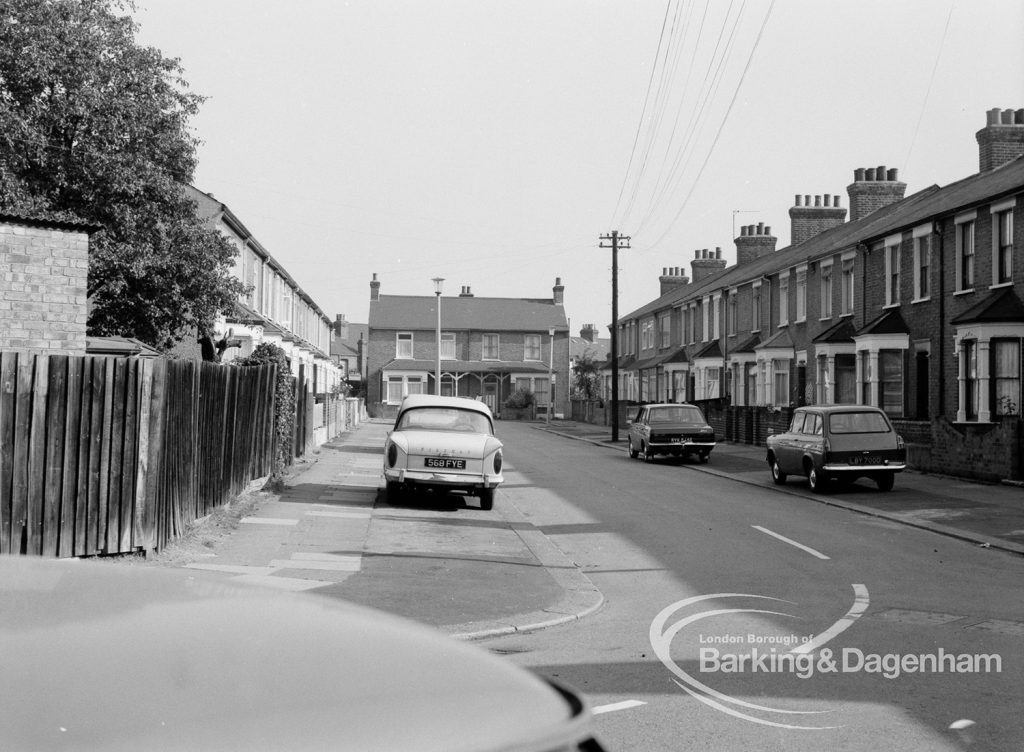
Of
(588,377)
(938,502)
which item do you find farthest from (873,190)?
(588,377)

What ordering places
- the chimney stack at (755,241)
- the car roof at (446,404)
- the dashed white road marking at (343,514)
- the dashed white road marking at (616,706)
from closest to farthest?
1. the dashed white road marking at (616,706)
2. the dashed white road marking at (343,514)
3. the car roof at (446,404)
4. the chimney stack at (755,241)

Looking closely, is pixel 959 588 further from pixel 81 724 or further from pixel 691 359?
pixel 691 359

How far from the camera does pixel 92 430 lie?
947 centimetres

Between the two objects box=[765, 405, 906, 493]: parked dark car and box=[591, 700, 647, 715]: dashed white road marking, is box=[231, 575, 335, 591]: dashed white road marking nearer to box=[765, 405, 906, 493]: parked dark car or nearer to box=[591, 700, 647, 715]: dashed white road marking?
box=[591, 700, 647, 715]: dashed white road marking

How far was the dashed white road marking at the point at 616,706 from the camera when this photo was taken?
580 cm

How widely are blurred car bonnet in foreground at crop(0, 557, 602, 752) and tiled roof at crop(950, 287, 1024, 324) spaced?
25.1 metres

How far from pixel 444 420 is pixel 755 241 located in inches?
1488

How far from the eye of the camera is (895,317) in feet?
100

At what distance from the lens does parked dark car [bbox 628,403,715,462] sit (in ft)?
97.9

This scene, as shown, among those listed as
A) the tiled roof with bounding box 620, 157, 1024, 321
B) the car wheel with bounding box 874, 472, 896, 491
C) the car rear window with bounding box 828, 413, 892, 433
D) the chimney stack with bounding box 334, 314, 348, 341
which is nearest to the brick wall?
the car rear window with bounding box 828, 413, 892, 433

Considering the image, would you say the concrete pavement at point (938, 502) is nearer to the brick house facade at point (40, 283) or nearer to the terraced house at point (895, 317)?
the terraced house at point (895, 317)

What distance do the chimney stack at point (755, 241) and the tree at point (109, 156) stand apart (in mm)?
32532

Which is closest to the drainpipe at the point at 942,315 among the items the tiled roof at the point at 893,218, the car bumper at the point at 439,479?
the tiled roof at the point at 893,218

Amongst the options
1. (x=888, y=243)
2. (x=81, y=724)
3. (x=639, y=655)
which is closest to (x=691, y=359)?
(x=888, y=243)
